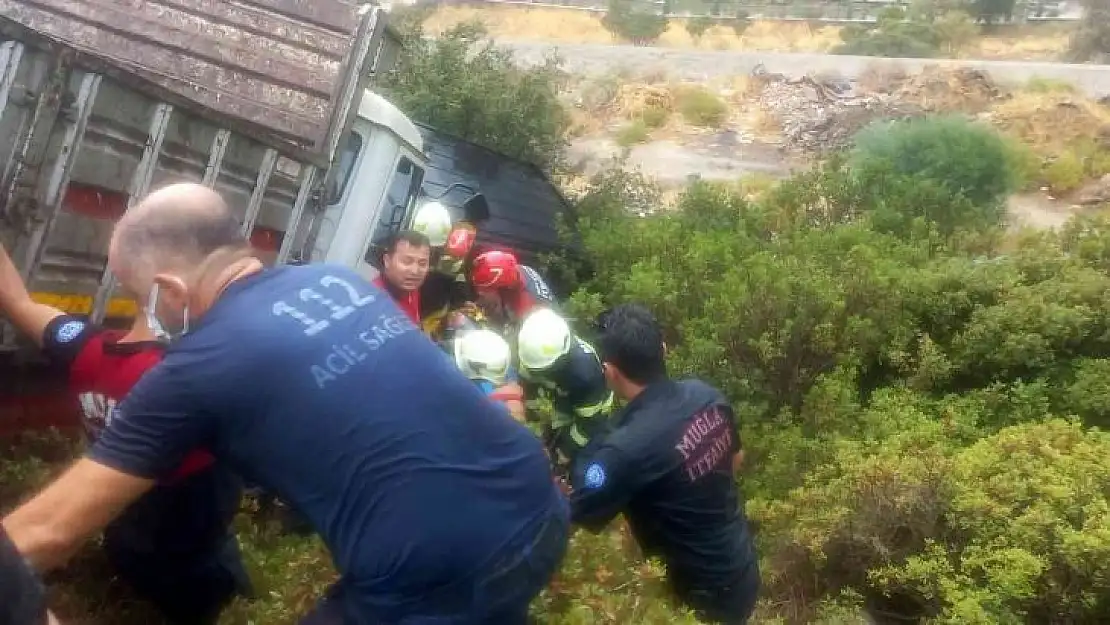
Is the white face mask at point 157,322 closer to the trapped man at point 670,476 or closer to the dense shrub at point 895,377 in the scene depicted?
the trapped man at point 670,476

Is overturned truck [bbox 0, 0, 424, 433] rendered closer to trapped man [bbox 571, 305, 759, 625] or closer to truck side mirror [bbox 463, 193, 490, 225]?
truck side mirror [bbox 463, 193, 490, 225]

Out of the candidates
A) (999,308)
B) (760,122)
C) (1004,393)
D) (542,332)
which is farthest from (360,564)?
(760,122)

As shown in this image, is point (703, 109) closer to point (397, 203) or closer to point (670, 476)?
point (397, 203)

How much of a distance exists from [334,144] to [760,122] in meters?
14.4

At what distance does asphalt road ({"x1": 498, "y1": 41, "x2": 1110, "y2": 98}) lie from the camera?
18734 millimetres

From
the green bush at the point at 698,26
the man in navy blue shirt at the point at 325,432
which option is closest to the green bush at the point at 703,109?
the green bush at the point at 698,26

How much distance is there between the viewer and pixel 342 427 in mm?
1531

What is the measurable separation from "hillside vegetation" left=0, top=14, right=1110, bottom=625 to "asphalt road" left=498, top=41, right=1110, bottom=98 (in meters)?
12.2

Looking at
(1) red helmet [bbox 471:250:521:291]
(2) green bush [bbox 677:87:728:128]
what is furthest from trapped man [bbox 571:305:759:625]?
(2) green bush [bbox 677:87:728:128]

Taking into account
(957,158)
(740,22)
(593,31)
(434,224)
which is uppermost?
(740,22)

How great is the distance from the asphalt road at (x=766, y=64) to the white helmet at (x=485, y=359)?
1707 centimetres

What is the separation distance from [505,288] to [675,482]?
228 cm

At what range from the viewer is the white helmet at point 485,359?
3678 millimetres

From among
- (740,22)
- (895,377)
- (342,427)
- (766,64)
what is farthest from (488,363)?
(740,22)
